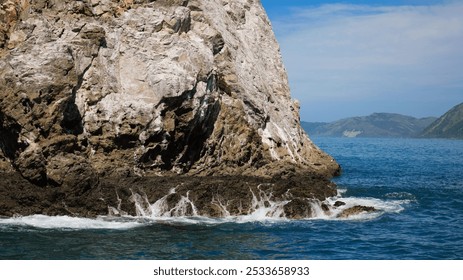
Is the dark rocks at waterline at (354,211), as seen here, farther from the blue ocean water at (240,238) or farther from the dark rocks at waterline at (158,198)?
the dark rocks at waterline at (158,198)

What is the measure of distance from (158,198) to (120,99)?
A: 818 cm

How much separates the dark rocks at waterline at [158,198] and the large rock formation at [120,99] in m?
0.32

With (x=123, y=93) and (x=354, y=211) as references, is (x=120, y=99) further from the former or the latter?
(x=354, y=211)

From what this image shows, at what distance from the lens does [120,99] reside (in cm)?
3769

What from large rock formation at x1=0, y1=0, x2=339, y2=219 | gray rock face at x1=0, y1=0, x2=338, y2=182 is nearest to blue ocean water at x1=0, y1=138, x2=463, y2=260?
large rock formation at x1=0, y1=0, x2=339, y2=219

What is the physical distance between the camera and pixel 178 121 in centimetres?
3922

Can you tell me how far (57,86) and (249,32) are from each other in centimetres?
3011

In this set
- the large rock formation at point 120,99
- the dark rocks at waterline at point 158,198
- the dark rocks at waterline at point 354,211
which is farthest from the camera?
the dark rocks at waterline at point 354,211

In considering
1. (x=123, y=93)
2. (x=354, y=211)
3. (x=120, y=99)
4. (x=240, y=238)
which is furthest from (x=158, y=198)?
(x=354, y=211)

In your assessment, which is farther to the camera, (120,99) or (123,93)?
(123,93)

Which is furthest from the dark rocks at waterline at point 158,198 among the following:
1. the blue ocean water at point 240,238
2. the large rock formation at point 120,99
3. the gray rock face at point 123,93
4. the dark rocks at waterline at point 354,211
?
the dark rocks at waterline at point 354,211

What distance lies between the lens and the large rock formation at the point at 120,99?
3388 centimetres

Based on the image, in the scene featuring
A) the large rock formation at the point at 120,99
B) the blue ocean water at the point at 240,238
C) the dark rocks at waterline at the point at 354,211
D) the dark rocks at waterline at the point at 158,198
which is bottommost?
the blue ocean water at the point at 240,238
